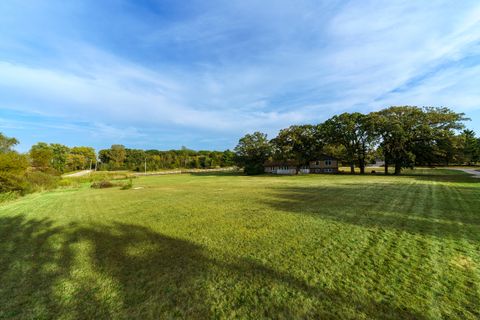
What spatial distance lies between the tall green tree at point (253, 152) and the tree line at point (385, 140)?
408 millimetres

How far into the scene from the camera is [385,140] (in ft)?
115

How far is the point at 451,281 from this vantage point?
11.1ft

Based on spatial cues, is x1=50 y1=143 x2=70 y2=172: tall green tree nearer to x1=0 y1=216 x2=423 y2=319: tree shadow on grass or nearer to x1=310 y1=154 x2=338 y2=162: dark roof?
x1=310 y1=154 x2=338 y2=162: dark roof

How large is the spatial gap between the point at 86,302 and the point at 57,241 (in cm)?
426

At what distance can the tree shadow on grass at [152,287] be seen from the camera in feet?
9.39

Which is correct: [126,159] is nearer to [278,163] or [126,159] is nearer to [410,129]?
[278,163]

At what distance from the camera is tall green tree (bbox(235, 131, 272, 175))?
4925 cm

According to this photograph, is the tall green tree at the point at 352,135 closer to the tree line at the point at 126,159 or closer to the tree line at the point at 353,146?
the tree line at the point at 353,146

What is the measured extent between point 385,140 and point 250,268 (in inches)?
1587

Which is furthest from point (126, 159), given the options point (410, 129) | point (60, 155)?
point (410, 129)

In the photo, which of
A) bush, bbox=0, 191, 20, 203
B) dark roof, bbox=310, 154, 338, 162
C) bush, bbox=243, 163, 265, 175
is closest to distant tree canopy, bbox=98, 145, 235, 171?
bush, bbox=243, 163, 265, 175

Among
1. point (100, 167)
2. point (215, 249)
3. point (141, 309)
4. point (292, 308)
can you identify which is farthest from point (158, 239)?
point (100, 167)

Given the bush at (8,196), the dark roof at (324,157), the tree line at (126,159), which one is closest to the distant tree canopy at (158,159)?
the tree line at (126,159)

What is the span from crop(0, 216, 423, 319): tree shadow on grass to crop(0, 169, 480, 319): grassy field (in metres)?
0.02
